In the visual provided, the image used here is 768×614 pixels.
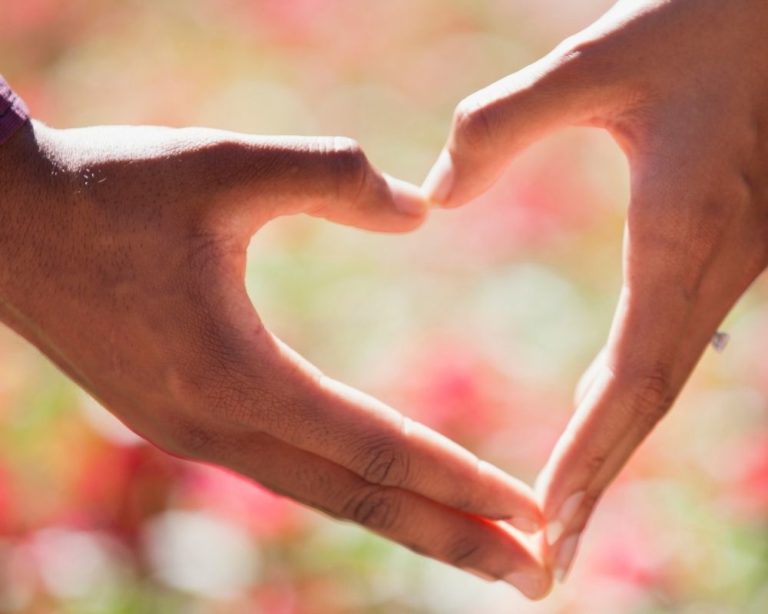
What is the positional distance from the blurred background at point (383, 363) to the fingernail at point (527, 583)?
47 centimetres

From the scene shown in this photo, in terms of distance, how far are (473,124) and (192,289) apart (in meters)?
0.35

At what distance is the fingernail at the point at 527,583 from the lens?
4.03 feet

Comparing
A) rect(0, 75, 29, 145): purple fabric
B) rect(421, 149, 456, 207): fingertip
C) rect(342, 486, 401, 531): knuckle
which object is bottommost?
rect(342, 486, 401, 531): knuckle

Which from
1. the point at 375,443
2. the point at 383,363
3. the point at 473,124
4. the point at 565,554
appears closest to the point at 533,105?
the point at 473,124

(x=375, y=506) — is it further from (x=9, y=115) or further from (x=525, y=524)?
(x=9, y=115)

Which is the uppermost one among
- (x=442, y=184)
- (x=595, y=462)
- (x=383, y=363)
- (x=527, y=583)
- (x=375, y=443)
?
(x=442, y=184)

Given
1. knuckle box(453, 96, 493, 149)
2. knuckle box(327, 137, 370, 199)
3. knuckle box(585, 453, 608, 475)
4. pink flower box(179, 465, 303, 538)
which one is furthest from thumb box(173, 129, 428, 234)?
pink flower box(179, 465, 303, 538)

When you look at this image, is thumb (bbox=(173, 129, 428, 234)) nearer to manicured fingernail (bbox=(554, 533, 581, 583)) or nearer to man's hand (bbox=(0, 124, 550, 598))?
man's hand (bbox=(0, 124, 550, 598))

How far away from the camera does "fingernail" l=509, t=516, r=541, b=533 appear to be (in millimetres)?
1219

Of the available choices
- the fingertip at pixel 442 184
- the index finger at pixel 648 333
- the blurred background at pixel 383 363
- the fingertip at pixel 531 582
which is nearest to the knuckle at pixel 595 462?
the index finger at pixel 648 333

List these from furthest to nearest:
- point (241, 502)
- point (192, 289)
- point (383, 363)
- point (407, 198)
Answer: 1. point (383, 363)
2. point (241, 502)
3. point (407, 198)
4. point (192, 289)

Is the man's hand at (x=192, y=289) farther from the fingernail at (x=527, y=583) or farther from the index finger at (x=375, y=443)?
the fingernail at (x=527, y=583)

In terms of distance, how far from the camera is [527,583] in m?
1.23

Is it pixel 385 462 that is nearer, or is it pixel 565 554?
pixel 385 462
